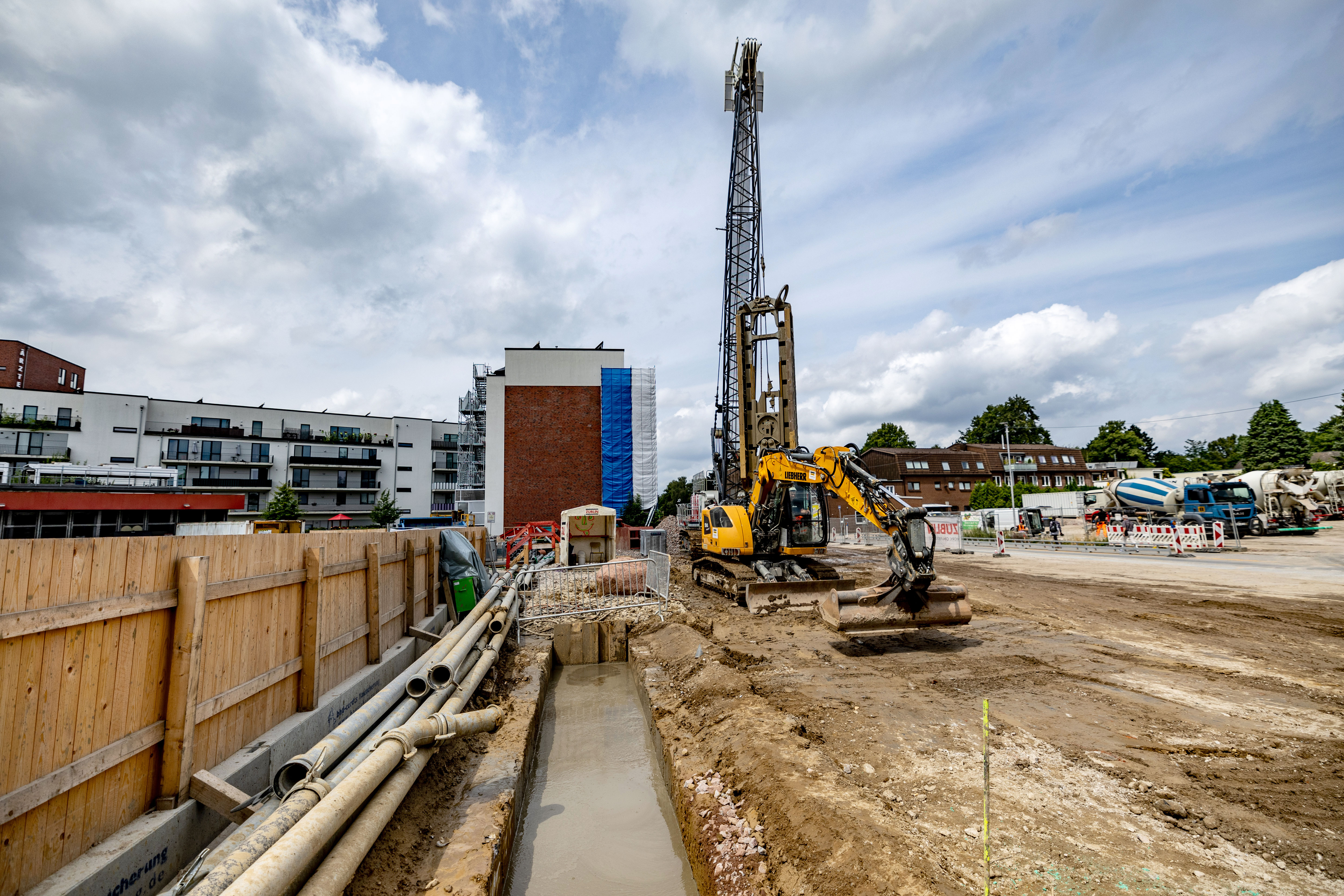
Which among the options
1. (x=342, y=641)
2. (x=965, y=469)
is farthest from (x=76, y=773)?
(x=965, y=469)

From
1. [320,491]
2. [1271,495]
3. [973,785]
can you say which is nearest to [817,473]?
[973,785]

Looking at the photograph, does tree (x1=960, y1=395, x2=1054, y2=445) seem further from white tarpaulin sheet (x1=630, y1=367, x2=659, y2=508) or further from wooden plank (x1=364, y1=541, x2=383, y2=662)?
wooden plank (x1=364, y1=541, x2=383, y2=662)

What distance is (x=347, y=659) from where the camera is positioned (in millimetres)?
6840

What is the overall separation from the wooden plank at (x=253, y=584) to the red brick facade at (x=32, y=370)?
57493mm

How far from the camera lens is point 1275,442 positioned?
5072 centimetres

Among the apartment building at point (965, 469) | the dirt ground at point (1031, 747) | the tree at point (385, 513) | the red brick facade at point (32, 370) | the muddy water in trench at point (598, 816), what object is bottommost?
the muddy water in trench at point (598, 816)

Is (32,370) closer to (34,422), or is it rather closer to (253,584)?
(34,422)

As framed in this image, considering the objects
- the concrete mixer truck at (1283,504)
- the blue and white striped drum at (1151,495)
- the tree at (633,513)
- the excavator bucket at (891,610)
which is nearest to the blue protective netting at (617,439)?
the tree at (633,513)

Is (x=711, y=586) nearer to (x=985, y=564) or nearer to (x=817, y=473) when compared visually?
(x=817, y=473)

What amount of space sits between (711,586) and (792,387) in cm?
718

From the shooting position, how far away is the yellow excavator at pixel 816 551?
880cm

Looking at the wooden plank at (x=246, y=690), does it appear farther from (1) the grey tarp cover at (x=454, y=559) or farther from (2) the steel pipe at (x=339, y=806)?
(1) the grey tarp cover at (x=454, y=559)

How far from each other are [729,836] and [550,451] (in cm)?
3789

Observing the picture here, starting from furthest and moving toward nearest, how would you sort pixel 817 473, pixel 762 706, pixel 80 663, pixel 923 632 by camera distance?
pixel 817 473
pixel 923 632
pixel 762 706
pixel 80 663
